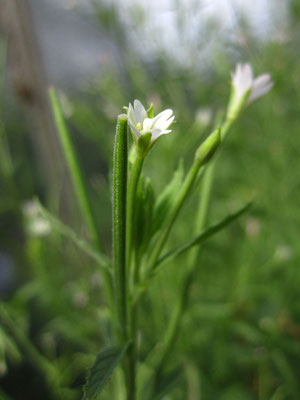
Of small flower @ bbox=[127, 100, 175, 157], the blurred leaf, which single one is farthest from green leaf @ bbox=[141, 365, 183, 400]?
small flower @ bbox=[127, 100, 175, 157]

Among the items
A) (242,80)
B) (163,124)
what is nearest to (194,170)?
(163,124)

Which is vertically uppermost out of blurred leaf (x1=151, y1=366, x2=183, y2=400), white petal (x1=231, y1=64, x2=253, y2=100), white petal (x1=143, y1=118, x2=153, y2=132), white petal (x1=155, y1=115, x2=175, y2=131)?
white petal (x1=231, y1=64, x2=253, y2=100)

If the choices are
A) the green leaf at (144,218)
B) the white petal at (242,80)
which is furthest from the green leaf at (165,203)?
the white petal at (242,80)

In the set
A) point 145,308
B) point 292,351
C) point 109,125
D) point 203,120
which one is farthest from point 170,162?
point 109,125

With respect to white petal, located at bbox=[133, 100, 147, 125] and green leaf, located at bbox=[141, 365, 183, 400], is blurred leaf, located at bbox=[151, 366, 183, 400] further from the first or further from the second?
white petal, located at bbox=[133, 100, 147, 125]

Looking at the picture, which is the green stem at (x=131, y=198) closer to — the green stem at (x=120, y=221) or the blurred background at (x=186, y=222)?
the green stem at (x=120, y=221)
